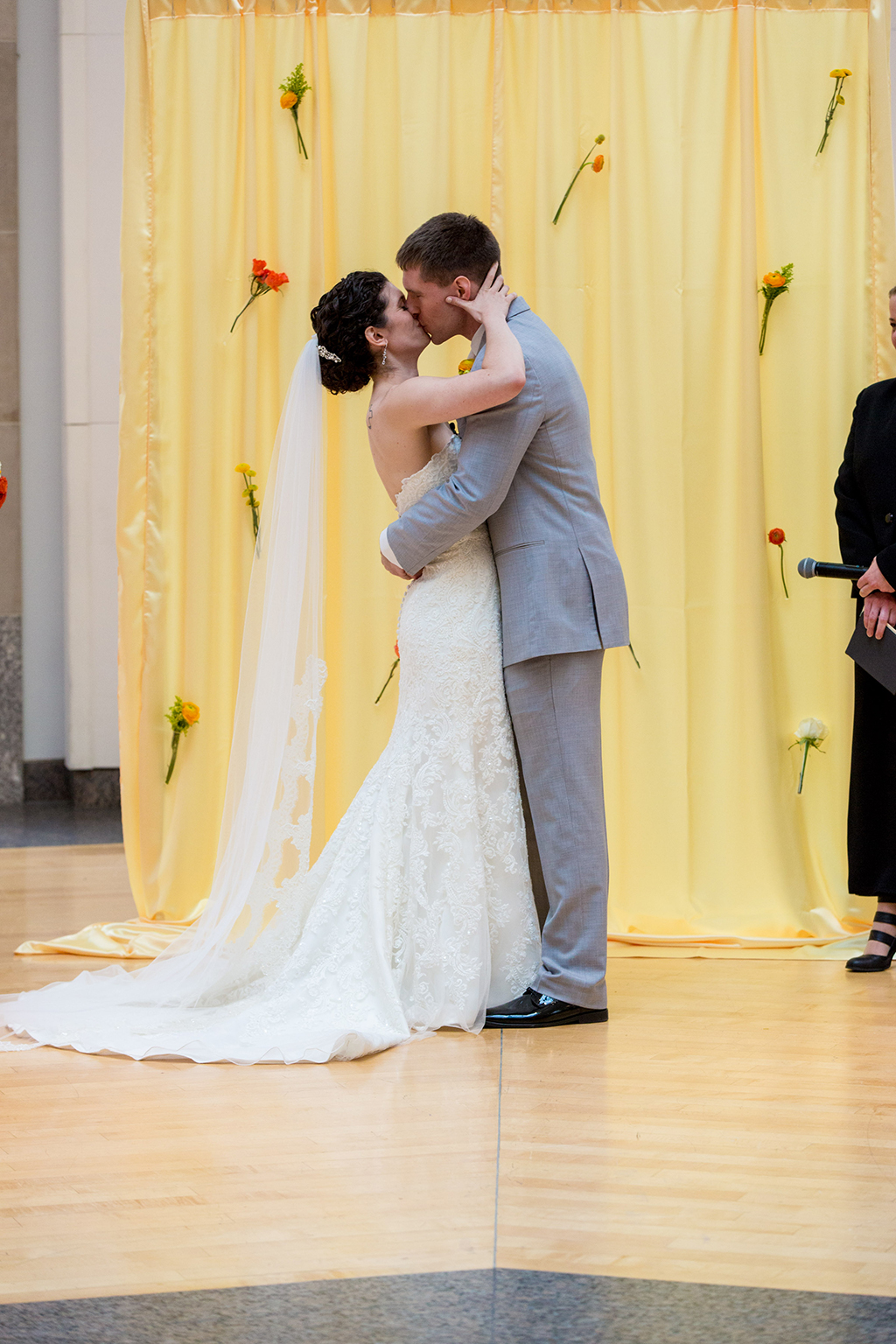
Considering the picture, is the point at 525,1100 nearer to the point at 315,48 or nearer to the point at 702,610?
the point at 702,610

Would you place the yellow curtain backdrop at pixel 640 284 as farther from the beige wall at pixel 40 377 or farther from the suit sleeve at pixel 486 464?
the beige wall at pixel 40 377

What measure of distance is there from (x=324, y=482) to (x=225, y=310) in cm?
51

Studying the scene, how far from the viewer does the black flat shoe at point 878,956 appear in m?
3.03

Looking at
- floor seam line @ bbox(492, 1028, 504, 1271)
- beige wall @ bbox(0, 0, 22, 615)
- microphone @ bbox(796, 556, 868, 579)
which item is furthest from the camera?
beige wall @ bbox(0, 0, 22, 615)

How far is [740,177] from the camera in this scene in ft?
11.0

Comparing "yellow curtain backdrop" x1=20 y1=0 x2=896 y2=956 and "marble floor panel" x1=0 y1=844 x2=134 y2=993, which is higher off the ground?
"yellow curtain backdrop" x1=20 y1=0 x2=896 y2=956

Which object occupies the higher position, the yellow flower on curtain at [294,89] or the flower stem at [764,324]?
the yellow flower on curtain at [294,89]

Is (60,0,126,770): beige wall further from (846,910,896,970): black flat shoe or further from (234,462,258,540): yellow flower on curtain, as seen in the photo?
(846,910,896,970): black flat shoe

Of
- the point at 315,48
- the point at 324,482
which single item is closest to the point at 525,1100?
the point at 324,482

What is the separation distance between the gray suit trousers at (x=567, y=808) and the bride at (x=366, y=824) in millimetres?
57

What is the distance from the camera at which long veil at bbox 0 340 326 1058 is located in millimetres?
2695

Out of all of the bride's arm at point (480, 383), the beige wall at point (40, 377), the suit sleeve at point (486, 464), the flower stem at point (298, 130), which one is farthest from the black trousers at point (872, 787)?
the beige wall at point (40, 377)

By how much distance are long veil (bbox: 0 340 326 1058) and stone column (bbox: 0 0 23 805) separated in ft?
11.0

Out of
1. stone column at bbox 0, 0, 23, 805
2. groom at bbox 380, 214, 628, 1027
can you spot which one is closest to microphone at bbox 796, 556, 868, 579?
groom at bbox 380, 214, 628, 1027
